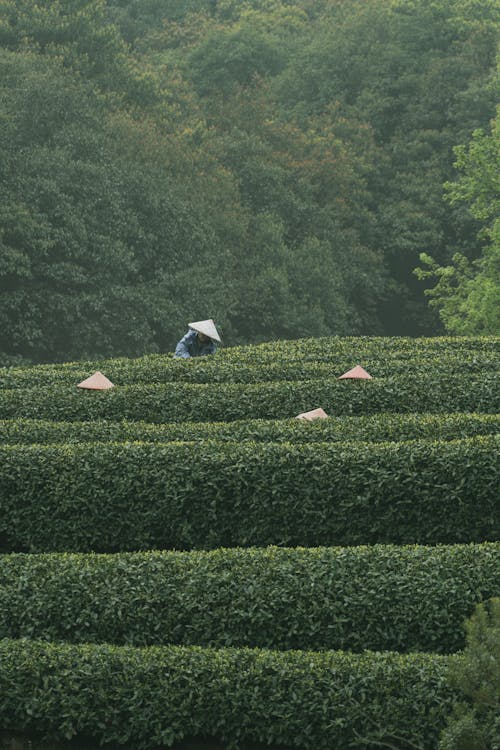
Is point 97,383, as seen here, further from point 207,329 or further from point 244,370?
point 207,329

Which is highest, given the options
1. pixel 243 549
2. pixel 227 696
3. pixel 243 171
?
pixel 243 171

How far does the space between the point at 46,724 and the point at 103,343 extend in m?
21.1

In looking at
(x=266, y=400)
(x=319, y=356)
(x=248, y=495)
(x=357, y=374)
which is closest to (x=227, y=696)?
(x=248, y=495)

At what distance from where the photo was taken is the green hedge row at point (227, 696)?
7.62m

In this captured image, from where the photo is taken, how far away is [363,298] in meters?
36.8

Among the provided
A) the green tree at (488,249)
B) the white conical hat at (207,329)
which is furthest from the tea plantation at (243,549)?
the green tree at (488,249)

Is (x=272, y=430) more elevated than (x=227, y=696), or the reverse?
(x=272, y=430)

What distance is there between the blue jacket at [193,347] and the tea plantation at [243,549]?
0.77 metres

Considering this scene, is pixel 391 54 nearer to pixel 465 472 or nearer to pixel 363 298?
pixel 363 298

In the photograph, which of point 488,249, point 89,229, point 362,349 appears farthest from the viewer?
point 488,249

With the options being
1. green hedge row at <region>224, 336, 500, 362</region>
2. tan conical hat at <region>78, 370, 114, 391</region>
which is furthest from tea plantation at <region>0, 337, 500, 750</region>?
green hedge row at <region>224, 336, 500, 362</region>

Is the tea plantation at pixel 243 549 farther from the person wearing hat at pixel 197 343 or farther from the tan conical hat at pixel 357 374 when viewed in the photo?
the person wearing hat at pixel 197 343

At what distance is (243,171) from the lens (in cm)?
3544

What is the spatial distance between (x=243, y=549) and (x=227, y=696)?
6.23 ft
